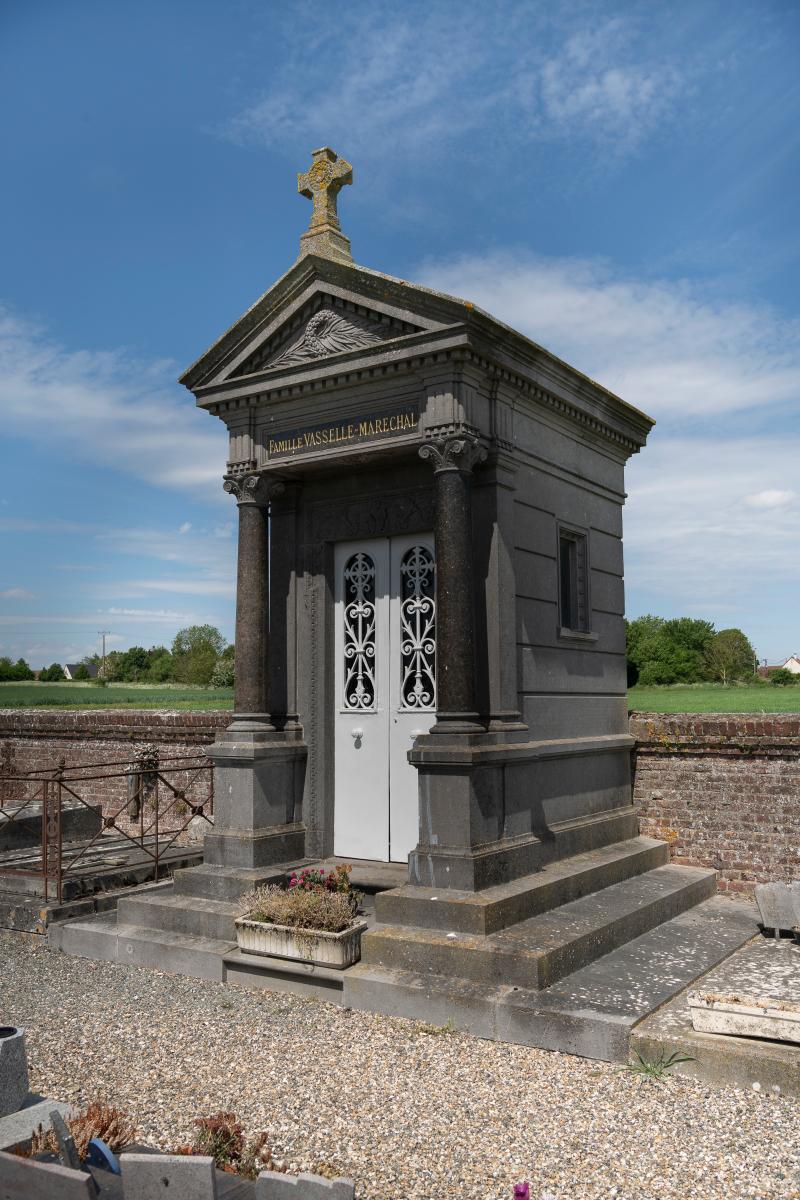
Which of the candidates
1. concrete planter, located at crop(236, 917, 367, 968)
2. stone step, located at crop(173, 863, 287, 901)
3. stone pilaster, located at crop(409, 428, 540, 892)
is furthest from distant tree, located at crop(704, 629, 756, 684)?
concrete planter, located at crop(236, 917, 367, 968)

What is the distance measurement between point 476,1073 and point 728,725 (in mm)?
5278

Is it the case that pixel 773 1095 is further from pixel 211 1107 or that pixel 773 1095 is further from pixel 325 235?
pixel 325 235

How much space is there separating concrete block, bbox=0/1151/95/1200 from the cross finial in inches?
281

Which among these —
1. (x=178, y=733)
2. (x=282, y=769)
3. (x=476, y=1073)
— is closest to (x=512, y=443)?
(x=282, y=769)

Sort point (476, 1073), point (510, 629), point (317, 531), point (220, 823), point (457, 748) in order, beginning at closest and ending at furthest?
point (476, 1073) → point (457, 748) → point (510, 629) → point (220, 823) → point (317, 531)

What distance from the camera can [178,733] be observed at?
1329cm

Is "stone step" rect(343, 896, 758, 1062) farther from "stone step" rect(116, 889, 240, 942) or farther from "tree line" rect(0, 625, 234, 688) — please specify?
"tree line" rect(0, 625, 234, 688)

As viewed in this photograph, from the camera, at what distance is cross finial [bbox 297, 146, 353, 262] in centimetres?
853

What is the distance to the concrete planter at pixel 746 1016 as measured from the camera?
16.6 ft

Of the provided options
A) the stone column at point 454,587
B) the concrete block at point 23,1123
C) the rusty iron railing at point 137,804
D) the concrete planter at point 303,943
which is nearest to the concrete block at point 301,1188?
the concrete block at point 23,1123

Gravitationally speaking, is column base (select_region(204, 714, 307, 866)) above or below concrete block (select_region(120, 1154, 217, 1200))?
above

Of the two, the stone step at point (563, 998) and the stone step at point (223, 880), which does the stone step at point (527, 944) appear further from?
the stone step at point (223, 880)

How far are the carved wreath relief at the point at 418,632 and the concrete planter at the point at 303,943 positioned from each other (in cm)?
215

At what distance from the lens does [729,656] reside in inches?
896
